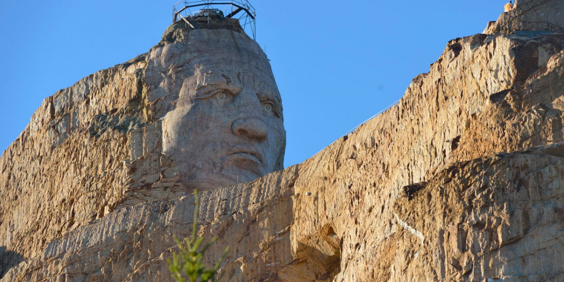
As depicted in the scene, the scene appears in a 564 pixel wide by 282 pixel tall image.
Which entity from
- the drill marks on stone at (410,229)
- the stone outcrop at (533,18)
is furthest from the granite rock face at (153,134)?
the drill marks on stone at (410,229)

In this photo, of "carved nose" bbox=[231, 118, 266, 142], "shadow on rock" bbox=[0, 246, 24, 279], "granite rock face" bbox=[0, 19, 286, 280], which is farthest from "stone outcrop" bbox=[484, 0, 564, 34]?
"shadow on rock" bbox=[0, 246, 24, 279]

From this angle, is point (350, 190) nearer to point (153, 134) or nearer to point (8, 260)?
point (153, 134)

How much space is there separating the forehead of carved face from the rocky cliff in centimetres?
58

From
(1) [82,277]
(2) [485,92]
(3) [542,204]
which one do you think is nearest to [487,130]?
(2) [485,92]

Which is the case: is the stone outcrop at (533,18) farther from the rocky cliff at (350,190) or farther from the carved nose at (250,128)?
the carved nose at (250,128)

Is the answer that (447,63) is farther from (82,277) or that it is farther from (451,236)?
(82,277)

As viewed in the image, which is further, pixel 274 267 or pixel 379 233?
pixel 274 267

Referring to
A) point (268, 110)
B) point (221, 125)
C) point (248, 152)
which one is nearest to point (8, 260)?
point (221, 125)

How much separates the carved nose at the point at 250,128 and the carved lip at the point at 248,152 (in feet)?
1.07

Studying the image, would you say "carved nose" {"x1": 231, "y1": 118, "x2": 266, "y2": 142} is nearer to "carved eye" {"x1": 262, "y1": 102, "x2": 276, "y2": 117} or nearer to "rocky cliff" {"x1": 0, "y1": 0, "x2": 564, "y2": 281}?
"carved eye" {"x1": 262, "y1": 102, "x2": 276, "y2": 117}

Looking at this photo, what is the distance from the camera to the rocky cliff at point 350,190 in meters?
14.9

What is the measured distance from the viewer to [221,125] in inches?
1083

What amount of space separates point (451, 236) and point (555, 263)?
1432 mm

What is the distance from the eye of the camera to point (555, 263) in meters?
14.3
